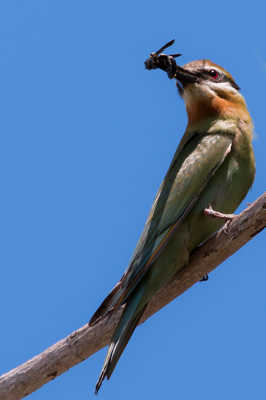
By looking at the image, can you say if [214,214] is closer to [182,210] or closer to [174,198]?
[182,210]

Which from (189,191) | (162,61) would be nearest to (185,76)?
(162,61)

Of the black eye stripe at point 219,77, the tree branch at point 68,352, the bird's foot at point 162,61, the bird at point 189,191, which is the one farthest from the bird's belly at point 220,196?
the black eye stripe at point 219,77

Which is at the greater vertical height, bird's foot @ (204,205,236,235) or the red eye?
the red eye

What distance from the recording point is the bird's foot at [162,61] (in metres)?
4.75

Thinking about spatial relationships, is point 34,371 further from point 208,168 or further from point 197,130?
point 197,130

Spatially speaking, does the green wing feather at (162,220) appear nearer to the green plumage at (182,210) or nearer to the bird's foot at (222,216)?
the green plumage at (182,210)

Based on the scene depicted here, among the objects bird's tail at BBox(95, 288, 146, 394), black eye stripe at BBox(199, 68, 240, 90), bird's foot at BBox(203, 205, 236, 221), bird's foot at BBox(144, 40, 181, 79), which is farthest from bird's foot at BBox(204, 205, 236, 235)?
black eye stripe at BBox(199, 68, 240, 90)

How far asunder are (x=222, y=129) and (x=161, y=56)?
75 centimetres

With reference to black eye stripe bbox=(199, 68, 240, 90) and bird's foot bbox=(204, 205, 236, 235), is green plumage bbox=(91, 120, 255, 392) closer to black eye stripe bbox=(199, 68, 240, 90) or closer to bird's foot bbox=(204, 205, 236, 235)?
bird's foot bbox=(204, 205, 236, 235)

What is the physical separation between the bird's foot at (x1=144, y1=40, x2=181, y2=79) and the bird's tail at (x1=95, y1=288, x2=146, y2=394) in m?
1.84

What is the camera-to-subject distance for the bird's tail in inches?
146

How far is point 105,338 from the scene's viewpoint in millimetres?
3986

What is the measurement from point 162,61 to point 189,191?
3.83 ft

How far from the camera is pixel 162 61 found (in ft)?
15.8
